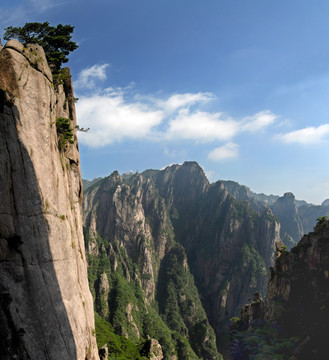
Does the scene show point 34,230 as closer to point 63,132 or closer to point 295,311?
point 63,132

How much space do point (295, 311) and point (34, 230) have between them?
54.5 m

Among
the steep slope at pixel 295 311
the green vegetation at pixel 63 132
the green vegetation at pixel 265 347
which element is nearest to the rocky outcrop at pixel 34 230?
the green vegetation at pixel 63 132

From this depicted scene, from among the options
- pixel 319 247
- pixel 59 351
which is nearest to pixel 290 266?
pixel 319 247

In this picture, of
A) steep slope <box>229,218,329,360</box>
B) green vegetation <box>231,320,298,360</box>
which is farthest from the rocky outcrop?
steep slope <box>229,218,329,360</box>

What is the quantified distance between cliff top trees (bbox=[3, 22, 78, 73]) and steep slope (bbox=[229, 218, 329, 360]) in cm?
4758

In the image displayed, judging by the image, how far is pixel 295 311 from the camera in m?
53.2

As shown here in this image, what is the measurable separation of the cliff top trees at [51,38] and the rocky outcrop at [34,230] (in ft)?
21.6

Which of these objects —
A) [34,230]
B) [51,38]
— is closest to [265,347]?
[34,230]

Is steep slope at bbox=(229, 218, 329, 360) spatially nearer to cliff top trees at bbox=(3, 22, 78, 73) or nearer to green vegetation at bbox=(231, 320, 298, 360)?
green vegetation at bbox=(231, 320, 298, 360)

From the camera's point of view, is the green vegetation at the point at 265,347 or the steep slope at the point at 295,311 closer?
the green vegetation at the point at 265,347

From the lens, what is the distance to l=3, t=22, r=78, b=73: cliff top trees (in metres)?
33.3

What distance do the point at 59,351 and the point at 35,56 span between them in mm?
27596

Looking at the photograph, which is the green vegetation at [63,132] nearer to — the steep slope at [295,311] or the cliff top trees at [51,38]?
the cliff top trees at [51,38]

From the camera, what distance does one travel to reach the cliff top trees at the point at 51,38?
33344mm
